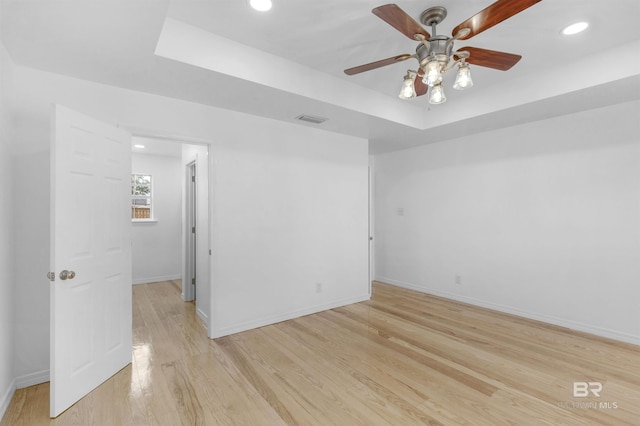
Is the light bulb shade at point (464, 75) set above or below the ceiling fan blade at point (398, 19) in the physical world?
below

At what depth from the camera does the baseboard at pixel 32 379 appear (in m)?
2.30

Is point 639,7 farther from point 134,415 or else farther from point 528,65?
point 134,415

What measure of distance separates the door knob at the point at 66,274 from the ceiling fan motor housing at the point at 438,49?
288 centimetres

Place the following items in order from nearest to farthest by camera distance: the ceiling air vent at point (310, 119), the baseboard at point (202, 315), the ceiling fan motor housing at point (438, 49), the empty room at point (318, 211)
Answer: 1. the ceiling fan motor housing at point (438, 49)
2. the empty room at point (318, 211)
3. the ceiling air vent at point (310, 119)
4. the baseboard at point (202, 315)

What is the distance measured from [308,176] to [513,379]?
3.03 m

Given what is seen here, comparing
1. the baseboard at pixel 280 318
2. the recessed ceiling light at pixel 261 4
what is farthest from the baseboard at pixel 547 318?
Answer: the recessed ceiling light at pixel 261 4

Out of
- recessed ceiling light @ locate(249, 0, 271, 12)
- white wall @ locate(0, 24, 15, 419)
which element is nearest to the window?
white wall @ locate(0, 24, 15, 419)

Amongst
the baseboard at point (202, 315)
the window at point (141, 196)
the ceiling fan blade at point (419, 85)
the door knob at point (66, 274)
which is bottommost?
the baseboard at point (202, 315)

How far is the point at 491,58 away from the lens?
6.84ft

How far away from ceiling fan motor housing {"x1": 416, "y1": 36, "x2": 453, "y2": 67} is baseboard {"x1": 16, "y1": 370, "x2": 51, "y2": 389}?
378 cm

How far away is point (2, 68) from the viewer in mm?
2047

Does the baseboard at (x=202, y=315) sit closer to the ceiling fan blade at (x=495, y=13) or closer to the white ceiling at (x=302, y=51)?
the white ceiling at (x=302, y=51)

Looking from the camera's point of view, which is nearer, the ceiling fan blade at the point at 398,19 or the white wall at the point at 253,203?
the ceiling fan blade at the point at 398,19

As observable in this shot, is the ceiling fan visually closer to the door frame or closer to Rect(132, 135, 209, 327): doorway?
the door frame
